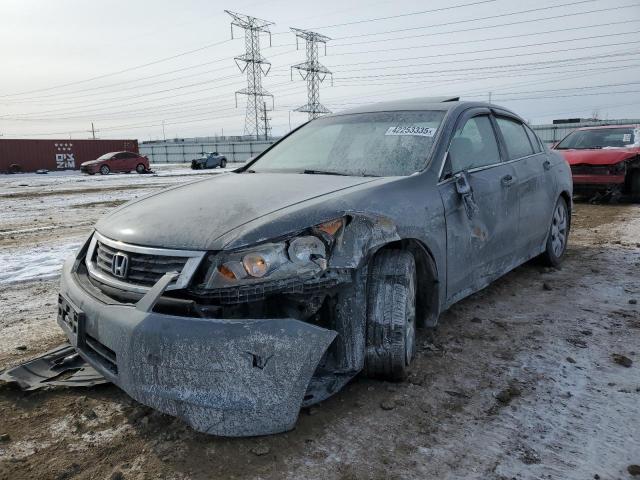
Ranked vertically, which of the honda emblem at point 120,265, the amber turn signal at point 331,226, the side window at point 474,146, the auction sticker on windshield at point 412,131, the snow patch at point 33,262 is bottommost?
the snow patch at point 33,262

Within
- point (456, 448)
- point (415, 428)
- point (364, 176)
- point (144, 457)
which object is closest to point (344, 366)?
point (415, 428)

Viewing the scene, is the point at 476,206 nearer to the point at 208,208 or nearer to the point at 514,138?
the point at 514,138

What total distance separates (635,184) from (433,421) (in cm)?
930

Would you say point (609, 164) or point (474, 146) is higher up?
point (474, 146)

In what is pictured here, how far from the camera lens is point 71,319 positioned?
8.63ft

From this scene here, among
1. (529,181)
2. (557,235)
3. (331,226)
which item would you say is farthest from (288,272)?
(557,235)

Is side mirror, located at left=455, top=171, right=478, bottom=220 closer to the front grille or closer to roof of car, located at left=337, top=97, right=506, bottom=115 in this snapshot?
roof of car, located at left=337, top=97, right=506, bottom=115

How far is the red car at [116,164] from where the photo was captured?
30609 mm

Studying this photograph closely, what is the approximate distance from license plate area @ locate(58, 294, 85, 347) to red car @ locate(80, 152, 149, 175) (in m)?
30.4

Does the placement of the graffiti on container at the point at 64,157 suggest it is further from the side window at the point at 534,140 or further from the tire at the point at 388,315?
the tire at the point at 388,315

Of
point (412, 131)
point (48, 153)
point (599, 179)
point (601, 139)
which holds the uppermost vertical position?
point (412, 131)

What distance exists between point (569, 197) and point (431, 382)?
11.2ft

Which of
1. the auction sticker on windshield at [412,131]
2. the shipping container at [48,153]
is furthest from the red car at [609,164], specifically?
the shipping container at [48,153]

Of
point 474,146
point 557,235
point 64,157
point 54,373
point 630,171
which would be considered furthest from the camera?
point 64,157
